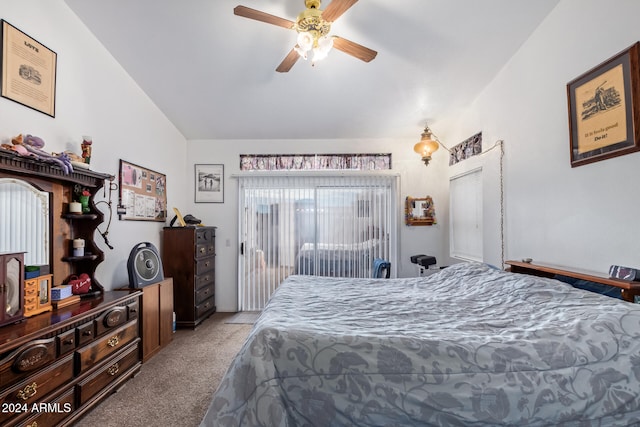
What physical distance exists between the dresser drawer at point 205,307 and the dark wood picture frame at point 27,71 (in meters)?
2.55

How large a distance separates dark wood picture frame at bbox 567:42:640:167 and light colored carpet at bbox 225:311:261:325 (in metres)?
3.72

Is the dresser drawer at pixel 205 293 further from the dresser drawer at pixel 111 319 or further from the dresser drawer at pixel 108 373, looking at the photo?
the dresser drawer at pixel 111 319

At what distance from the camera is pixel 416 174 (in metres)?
4.42

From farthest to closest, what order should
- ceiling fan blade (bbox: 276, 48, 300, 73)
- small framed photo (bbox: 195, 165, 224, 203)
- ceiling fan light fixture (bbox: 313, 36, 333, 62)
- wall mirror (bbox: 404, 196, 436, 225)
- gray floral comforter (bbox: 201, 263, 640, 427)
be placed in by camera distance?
1. small framed photo (bbox: 195, 165, 224, 203)
2. wall mirror (bbox: 404, 196, 436, 225)
3. ceiling fan blade (bbox: 276, 48, 300, 73)
4. ceiling fan light fixture (bbox: 313, 36, 333, 62)
5. gray floral comforter (bbox: 201, 263, 640, 427)

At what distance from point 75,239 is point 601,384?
130 inches

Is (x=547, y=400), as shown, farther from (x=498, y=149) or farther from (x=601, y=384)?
(x=498, y=149)

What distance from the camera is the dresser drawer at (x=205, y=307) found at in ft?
12.6

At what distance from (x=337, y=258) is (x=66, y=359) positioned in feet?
10.2

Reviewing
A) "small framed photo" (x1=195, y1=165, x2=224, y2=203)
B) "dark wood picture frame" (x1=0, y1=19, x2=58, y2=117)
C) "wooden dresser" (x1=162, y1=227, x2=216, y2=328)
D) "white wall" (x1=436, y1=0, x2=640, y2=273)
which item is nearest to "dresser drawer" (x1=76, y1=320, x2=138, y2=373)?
"wooden dresser" (x1=162, y1=227, x2=216, y2=328)

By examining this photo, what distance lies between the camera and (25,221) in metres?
2.04

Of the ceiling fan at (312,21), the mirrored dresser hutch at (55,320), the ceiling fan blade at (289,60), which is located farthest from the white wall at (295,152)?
the ceiling fan at (312,21)

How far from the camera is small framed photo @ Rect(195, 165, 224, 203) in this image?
450 centimetres

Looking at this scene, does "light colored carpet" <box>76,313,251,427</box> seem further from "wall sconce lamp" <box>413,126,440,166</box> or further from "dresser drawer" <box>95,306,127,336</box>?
"wall sconce lamp" <box>413,126,440,166</box>

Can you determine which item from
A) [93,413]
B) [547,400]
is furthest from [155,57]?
[547,400]
